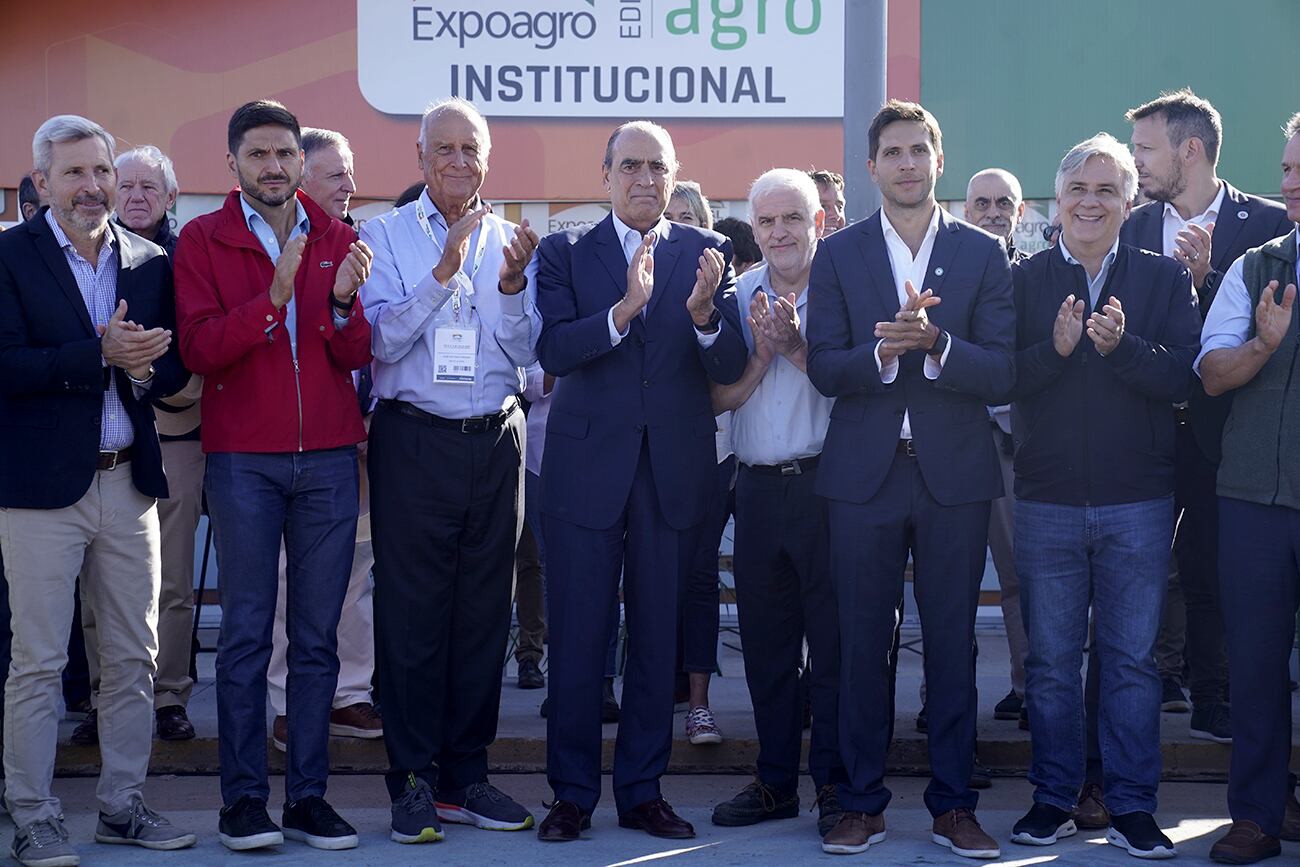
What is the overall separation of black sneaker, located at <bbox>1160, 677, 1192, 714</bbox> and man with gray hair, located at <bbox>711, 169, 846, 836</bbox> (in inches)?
70.8

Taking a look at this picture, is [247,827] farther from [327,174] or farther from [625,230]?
[327,174]

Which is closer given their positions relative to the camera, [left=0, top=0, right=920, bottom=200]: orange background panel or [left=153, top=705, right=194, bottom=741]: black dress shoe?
[left=153, top=705, right=194, bottom=741]: black dress shoe

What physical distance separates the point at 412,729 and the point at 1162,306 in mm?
2673

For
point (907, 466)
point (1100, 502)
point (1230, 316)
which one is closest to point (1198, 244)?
point (1230, 316)

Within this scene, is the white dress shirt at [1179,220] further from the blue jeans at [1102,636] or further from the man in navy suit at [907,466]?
the blue jeans at [1102,636]

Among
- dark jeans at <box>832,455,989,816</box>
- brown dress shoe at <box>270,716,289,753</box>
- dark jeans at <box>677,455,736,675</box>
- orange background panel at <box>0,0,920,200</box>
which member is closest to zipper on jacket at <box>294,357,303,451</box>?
brown dress shoe at <box>270,716,289,753</box>

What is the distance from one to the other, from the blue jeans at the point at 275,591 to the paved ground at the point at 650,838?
0.27 meters

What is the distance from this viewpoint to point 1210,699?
17.8 feet

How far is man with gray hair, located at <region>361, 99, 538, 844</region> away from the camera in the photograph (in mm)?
4578

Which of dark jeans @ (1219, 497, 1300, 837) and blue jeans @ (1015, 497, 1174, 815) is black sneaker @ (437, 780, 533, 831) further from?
dark jeans @ (1219, 497, 1300, 837)

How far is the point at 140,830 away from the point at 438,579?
3.75ft

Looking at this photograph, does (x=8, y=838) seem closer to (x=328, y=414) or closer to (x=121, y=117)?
(x=328, y=414)

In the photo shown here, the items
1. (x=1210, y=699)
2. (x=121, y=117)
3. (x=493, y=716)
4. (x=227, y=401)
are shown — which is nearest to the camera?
(x=227, y=401)

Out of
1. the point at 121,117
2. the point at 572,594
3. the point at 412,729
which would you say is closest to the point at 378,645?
the point at 412,729
